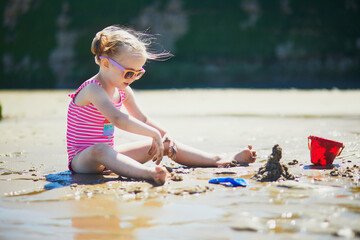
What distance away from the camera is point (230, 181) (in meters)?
2.82

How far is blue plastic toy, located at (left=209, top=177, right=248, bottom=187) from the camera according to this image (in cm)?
278

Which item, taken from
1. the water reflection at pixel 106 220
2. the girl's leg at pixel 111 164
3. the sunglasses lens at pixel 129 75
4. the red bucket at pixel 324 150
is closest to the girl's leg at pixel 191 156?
the girl's leg at pixel 111 164

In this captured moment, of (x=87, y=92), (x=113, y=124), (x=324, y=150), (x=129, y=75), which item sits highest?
(x=129, y=75)

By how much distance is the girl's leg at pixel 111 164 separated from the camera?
285cm

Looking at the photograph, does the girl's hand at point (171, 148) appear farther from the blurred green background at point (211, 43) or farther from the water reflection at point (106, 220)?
the blurred green background at point (211, 43)

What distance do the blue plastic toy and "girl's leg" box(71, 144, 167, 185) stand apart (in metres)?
0.28

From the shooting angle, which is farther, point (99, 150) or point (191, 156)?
point (191, 156)

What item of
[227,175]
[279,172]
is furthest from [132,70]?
[279,172]

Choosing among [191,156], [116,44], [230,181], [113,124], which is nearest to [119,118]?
[113,124]

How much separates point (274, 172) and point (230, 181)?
26 cm

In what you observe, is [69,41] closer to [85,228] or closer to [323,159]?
[323,159]

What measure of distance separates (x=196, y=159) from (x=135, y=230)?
145 cm

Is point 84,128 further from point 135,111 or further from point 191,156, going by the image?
point 191,156

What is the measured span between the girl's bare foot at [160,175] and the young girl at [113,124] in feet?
0.38
